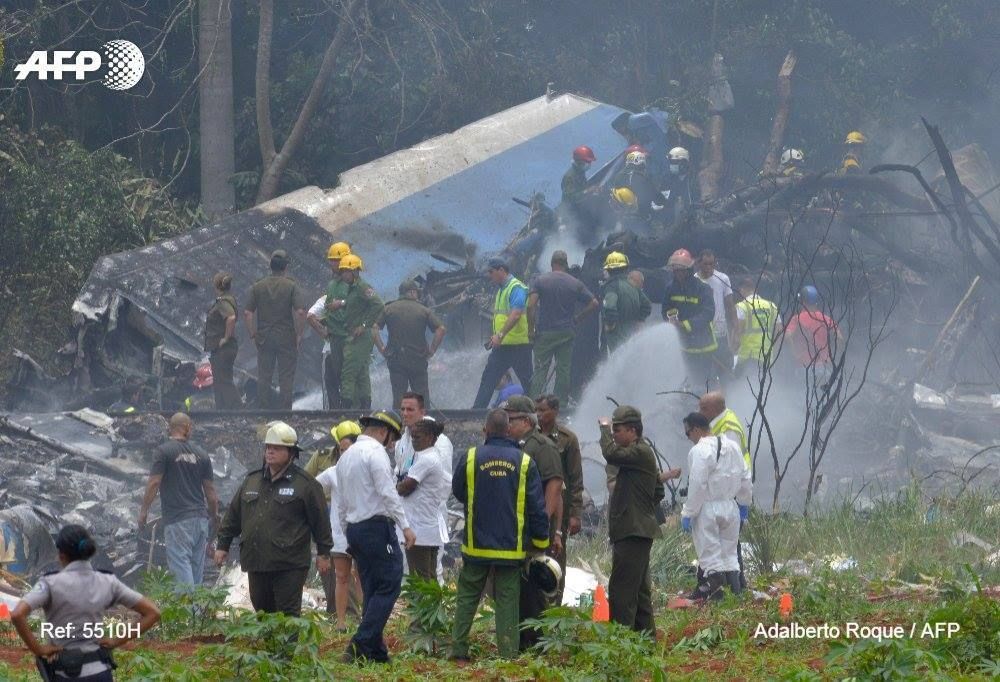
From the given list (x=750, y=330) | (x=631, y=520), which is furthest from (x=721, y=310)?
(x=631, y=520)

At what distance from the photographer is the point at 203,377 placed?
49.3 ft

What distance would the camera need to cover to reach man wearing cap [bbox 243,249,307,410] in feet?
46.1

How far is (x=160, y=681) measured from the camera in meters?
6.39

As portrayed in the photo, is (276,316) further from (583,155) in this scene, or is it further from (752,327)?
(583,155)

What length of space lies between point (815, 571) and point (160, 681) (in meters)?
4.59

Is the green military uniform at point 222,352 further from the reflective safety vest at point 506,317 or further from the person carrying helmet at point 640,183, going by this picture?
the person carrying helmet at point 640,183

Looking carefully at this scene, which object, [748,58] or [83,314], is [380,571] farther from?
[748,58]

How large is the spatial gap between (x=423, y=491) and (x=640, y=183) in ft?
38.5

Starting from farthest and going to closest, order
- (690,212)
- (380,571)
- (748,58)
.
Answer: (748,58), (690,212), (380,571)

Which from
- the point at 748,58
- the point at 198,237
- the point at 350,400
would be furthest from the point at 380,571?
the point at 748,58

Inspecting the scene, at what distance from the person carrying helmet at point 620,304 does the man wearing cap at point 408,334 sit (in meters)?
1.75

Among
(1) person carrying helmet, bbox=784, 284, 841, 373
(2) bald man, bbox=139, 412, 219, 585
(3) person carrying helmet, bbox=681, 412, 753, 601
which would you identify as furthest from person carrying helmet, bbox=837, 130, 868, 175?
(2) bald man, bbox=139, 412, 219, 585

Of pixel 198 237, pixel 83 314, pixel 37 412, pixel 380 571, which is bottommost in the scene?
pixel 380 571

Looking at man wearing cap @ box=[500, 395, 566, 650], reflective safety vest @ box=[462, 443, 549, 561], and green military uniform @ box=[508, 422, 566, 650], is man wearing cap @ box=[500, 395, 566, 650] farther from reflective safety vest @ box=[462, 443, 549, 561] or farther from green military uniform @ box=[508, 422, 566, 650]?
reflective safety vest @ box=[462, 443, 549, 561]
